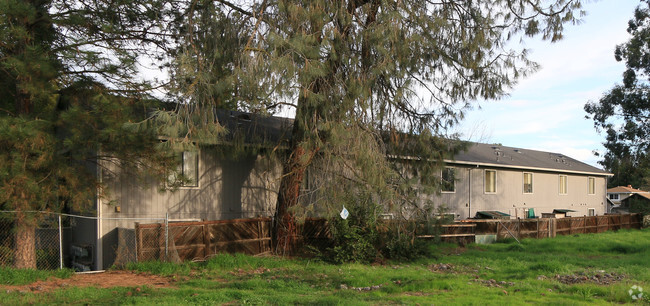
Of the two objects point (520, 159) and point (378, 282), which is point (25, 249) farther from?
point (520, 159)

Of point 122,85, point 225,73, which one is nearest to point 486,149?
point 225,73

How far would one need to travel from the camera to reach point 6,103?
11961mm

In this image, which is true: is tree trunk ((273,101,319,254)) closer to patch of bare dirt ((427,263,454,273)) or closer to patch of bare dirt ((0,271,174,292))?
patch of bare dirt ((427,263,454,273))

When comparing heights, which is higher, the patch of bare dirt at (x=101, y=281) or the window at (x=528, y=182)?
the window at (x=528, y=182)

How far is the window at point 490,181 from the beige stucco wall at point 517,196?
0.21 meters

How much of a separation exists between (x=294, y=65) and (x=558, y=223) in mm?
16942

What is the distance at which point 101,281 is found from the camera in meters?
10.8

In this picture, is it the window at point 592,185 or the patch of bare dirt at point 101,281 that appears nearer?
the patch of bare dirt at point 101,281

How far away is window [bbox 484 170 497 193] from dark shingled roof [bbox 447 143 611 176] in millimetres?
515

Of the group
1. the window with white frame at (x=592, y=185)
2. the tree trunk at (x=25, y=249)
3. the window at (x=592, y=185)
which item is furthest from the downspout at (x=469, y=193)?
the tree trunk at (x=25, y=249)

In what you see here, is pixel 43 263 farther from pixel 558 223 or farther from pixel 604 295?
pixel 558 223

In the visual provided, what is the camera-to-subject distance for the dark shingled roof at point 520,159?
25812 mm

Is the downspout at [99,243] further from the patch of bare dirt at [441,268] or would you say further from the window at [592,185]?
the window at [592,185]

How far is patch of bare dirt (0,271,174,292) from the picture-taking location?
32.3ft
